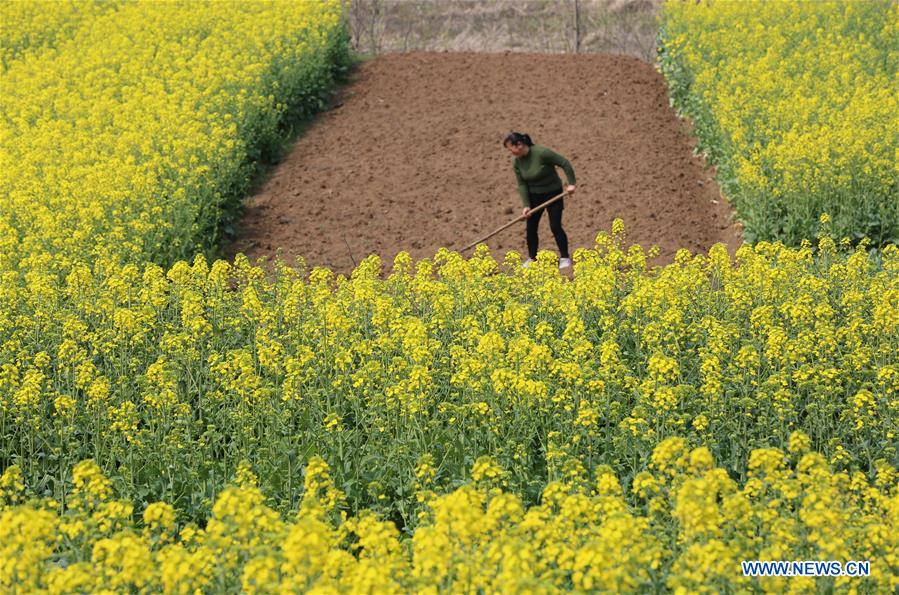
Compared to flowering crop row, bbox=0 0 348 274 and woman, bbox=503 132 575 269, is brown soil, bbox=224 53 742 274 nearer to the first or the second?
flowering crop row, bbox=0 0 348 274

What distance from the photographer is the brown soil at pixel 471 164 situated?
16891 mm

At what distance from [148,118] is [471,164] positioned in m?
4.84

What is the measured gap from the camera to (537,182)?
48.2ft

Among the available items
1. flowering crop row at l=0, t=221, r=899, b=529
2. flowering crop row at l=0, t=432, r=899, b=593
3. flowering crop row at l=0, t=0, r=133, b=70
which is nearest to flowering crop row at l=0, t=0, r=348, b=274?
flowering crop row at l=0, t=0, r=133, b=70

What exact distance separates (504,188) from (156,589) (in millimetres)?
11897

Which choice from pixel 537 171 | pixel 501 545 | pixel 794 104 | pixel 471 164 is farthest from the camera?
pixel 471 164

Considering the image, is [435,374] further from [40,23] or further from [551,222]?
[40,23]

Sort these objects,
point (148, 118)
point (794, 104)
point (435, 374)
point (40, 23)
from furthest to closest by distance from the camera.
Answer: point (40, 23) < point (148, 118) < point (794, 104) < point (435, 374)

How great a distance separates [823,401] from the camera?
9.70 m

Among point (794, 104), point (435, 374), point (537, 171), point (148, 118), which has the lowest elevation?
point (148, 118)

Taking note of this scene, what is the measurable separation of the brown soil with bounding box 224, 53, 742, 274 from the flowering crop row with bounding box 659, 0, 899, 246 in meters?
0.71

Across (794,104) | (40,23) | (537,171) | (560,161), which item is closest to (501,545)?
(560,161)

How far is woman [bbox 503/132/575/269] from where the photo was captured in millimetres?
14297

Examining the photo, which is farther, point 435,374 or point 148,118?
→ point 148,118
